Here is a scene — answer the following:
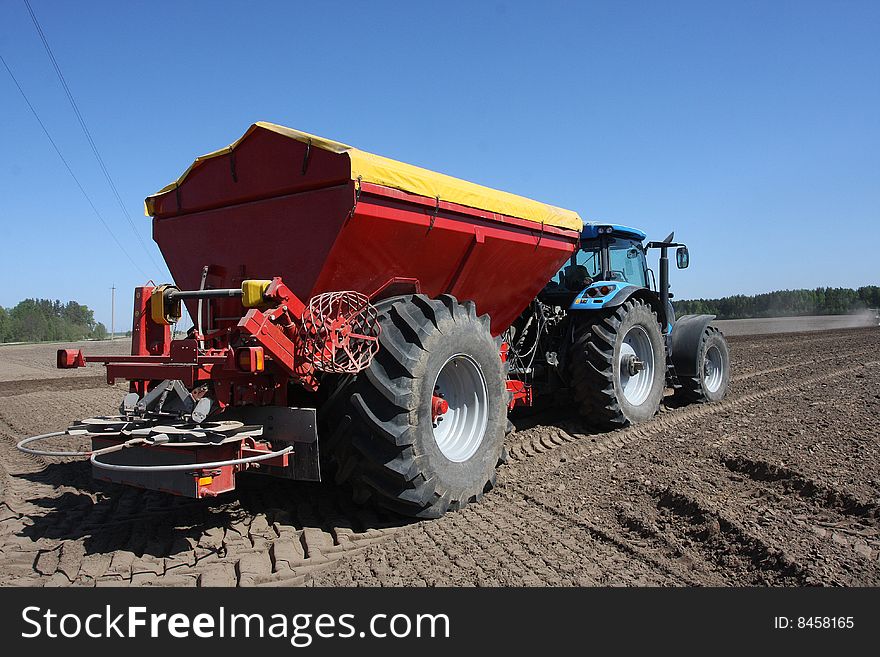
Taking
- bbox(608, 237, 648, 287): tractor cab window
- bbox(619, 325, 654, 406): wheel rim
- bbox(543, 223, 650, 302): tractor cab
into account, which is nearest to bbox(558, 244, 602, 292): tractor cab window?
bbox(543, 223, 650, 302): tractor cab

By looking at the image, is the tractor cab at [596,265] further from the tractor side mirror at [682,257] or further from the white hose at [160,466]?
the white hose at [160,466]

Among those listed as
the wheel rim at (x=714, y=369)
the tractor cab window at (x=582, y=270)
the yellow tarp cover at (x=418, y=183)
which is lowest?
the wheel rim at (x=714, y=369)

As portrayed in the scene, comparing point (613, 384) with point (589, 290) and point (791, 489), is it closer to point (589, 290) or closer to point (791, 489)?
point (589, 290)

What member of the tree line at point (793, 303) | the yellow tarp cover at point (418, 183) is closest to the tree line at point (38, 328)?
the tree line at point (793, 303)

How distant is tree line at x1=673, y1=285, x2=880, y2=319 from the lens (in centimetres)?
5688

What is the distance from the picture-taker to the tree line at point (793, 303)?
5688 centimetres

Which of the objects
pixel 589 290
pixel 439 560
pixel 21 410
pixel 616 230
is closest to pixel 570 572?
pixel 439 560

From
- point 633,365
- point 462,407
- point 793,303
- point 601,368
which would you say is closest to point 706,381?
point 633,365

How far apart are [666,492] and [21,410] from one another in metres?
9.63

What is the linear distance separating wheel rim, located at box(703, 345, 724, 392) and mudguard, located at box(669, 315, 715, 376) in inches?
22.1

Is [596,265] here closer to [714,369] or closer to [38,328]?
[714,369]

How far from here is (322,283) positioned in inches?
165

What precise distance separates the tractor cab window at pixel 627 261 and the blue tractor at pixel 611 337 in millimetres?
13

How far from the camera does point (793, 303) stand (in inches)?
2477
